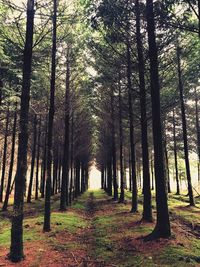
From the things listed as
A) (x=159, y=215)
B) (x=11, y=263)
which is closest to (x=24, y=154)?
(x=11, y=263)

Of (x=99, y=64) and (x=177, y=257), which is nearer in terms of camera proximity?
(x=177, y=257)

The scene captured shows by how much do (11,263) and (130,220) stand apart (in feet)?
28.2

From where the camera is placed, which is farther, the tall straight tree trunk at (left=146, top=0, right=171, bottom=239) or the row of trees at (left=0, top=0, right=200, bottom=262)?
the tall straight tree trunk at (left=146, top=0, right=171, bottom=239)

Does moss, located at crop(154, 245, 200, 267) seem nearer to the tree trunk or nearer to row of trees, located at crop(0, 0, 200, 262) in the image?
row of trees, located at crop(0, 0, 200, 262)

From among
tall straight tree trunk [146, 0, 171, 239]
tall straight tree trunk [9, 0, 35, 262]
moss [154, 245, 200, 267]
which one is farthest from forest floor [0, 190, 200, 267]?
tall straight tree trunk [146, 0, 171, 239]

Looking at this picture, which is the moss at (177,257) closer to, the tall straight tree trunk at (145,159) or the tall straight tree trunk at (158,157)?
the tall straight tree trunk at (158,157)

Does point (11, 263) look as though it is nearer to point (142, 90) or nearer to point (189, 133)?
point (142, 90)

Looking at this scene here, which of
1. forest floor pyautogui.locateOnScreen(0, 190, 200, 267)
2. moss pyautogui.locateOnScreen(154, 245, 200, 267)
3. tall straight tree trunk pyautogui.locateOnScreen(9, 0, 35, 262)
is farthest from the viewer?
tall straight tree trunk pyautogui.locateOnScreen(9, 0, 35, 262)

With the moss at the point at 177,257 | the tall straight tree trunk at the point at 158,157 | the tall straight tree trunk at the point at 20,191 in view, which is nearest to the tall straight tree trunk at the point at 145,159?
the tall straight tree trunk at the point at 158,157

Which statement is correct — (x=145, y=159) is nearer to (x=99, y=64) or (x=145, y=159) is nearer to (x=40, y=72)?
(x=99, y=64)

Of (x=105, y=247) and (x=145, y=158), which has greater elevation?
(x=145, y=158)

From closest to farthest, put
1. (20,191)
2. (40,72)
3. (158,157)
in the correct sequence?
(20,191) → (158,157) → (40,72)

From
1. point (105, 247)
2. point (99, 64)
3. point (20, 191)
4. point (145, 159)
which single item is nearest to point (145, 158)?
point (145, 159)

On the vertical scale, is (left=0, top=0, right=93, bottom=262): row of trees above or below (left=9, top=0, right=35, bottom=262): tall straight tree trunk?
above
